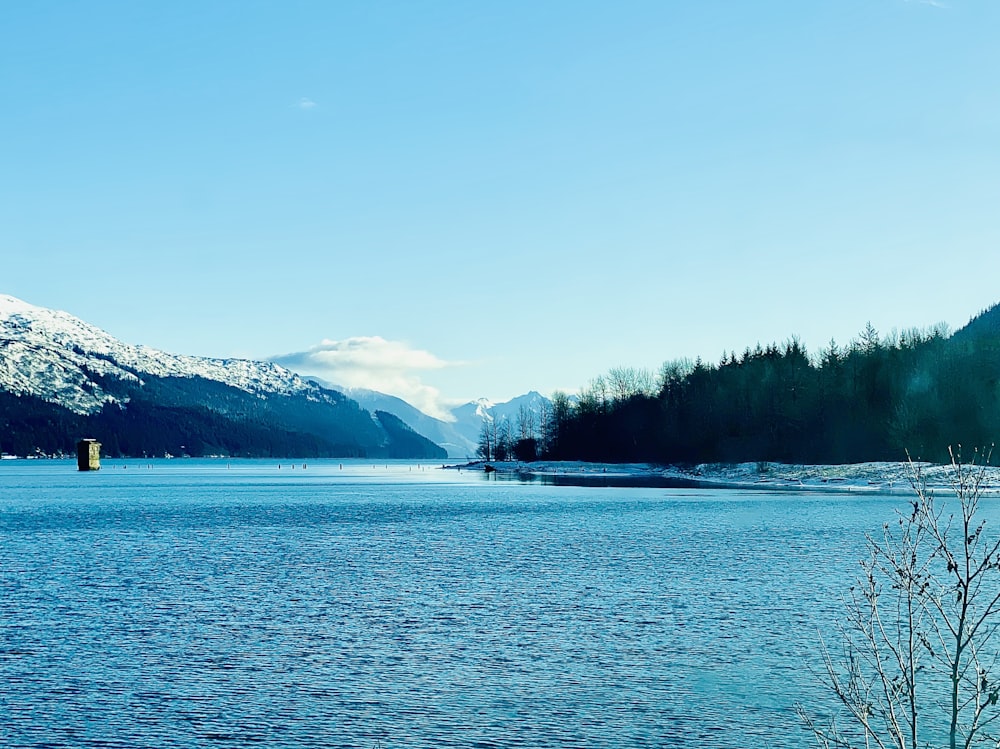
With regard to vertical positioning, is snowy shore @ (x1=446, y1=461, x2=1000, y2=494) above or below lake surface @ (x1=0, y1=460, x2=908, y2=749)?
below

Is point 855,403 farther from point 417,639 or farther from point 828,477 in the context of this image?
point 417,639

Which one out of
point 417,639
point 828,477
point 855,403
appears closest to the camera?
point 417,639

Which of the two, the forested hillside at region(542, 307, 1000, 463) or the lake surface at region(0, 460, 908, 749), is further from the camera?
the forested hillside at region(542, 307, 1000, 463)

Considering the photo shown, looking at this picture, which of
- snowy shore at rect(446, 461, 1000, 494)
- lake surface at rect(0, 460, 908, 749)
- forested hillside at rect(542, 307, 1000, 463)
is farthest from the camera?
forested hillside at rect(542, 307, 1000, 463)

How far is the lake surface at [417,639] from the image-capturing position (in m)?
17.4

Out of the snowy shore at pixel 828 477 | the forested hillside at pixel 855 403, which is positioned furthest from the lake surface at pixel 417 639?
the forested hillside at pixel 855 403

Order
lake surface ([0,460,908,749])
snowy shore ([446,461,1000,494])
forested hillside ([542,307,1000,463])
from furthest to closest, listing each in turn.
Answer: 1. forested hillside ([542,307,1000,463])
2. snowy shore ([446,461,1000,494])
3. lake surface ([0,460,908,749])

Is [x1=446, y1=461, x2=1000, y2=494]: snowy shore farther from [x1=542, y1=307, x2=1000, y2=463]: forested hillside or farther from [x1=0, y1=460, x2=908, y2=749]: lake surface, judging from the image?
[x1=0, y1=460, x2=908, y2=749]: lake surface

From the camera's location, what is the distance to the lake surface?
57.1ft

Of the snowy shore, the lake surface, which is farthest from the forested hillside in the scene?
the lake surface

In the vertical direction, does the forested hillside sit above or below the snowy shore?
above

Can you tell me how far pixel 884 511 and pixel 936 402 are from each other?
67.2 metres

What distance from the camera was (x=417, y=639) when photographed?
25.0 m

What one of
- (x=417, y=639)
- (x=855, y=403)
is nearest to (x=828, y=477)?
(x=855, y=403)
